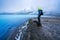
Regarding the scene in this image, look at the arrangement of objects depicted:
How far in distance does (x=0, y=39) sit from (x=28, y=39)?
369cm

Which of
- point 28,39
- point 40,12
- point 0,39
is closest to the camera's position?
point 28,39

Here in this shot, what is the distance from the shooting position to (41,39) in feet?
25.4

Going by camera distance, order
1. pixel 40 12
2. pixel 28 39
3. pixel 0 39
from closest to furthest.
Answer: pixel 28 39 < pixel 0 39 < pixel 40 12

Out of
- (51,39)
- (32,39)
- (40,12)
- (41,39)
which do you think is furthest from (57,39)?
(40,12)

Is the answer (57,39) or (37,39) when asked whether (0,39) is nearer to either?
(37,39)

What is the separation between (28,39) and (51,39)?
1.28m

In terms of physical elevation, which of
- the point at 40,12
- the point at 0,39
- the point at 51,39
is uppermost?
the point at 40,12

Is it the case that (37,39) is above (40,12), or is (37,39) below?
below

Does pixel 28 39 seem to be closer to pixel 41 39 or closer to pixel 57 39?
pixel 41 39

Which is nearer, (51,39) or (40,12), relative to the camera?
(51,39)

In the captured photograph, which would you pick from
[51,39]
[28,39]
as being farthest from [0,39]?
[51,39]

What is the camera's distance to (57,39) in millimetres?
7820

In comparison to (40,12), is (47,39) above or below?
below

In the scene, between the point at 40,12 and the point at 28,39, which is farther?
the point at 40,12
